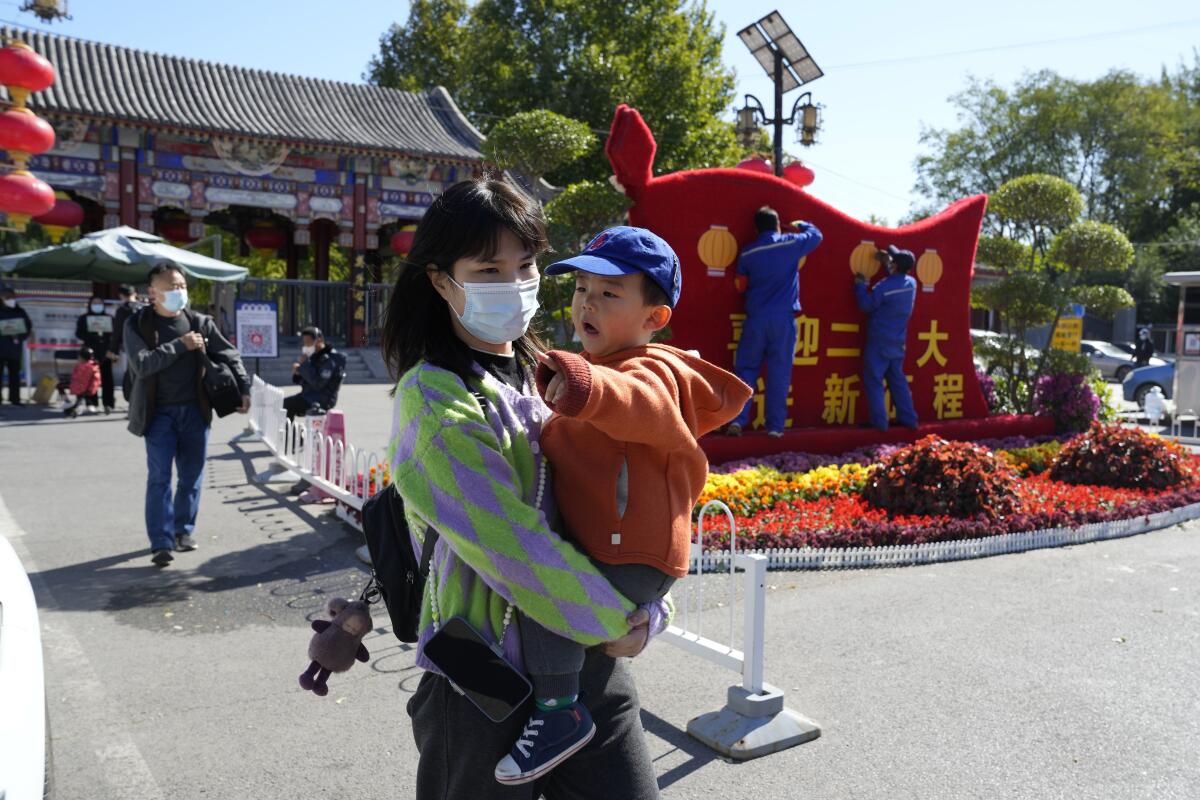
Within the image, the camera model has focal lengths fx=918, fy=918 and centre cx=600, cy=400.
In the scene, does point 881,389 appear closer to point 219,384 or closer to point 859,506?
point 859,506

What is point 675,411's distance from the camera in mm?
1591

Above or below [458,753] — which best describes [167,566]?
below

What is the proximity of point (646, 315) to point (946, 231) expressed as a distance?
30.8 ft

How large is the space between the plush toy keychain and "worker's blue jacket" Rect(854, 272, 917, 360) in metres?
8.03

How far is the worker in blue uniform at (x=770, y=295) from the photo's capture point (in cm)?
790

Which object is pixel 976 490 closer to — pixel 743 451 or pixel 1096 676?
pixel 743 451

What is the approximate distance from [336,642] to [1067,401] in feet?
37.4

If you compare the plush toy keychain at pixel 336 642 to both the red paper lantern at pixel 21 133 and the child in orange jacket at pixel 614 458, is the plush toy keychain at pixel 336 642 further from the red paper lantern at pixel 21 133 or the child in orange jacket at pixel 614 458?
the red paper lantern at pixel 21 133

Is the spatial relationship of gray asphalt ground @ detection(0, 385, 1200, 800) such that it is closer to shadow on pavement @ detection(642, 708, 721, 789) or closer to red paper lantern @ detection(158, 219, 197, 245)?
shadow on pavement @ detection(642, 708, 721, 789)

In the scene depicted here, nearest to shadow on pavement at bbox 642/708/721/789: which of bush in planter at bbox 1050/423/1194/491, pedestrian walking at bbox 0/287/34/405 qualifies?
Result: bush in planter at bbox 1050/423/1194/491

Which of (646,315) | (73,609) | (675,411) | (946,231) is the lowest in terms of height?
(73,609)

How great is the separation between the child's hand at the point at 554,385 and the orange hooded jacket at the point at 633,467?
0.10 ft

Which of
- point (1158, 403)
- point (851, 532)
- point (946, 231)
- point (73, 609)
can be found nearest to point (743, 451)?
point (851, 532)

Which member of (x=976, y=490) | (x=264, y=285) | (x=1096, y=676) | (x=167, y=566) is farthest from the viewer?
(x=264, y=285)
